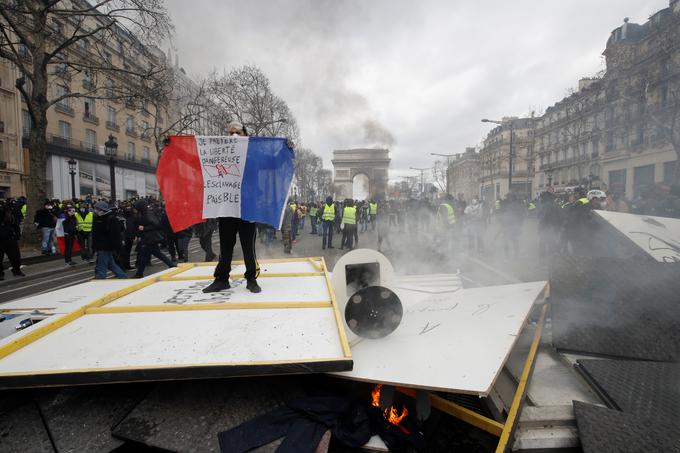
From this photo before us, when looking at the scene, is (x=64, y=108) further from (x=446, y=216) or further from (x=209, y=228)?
(x=446, y=216)

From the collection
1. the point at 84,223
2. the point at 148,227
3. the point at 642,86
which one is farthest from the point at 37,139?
the point at 642,86

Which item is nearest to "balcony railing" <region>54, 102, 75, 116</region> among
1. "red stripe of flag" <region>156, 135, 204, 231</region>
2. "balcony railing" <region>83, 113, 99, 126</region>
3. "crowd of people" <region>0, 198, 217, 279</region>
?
"balcony railing" <region>83, 113, 99, 126</region>

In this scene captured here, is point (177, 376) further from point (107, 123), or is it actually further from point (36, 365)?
point (107, 123)

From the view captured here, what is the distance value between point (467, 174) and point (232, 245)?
82.4m

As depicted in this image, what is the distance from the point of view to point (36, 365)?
179cm

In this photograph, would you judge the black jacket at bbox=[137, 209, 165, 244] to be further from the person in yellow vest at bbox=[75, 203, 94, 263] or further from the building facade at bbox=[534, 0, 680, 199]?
the building facade at bbox=[534, 0, 680, 199]

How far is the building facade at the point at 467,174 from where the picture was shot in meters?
72.6

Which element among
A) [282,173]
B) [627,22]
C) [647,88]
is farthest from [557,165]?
[282,173]

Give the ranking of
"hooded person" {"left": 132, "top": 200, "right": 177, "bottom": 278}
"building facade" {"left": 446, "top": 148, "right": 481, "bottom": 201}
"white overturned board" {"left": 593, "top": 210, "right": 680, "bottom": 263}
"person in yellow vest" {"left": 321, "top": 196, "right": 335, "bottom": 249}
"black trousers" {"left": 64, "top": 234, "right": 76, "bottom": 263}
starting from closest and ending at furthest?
"white overturned board" {"left": 593, "top": 210, "right": 680, "bottom": 263}
"hooded person" {"left": 132, "top": 200, "right": 177, "bottom": 278}
"black trousers" {"left": 64, "top": 234, "right": 76, "bottom": 263}
"person in yellow vest" {"left": 321, "top": 196, "right": 335, "bottom": 249}
"building facade" {"left": 446, "top": 148, "right": 481, "bottom": 201}

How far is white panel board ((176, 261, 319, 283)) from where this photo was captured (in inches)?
165

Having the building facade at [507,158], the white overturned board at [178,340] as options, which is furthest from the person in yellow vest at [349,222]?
the building facade at [507,158]

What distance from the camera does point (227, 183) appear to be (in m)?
3.46

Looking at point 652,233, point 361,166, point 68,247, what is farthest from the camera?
point 361,166

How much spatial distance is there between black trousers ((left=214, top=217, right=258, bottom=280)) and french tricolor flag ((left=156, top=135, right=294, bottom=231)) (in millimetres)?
125
